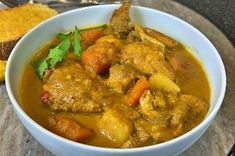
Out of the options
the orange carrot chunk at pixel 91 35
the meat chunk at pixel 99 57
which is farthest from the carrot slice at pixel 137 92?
the orange carrot chunk at pixel 91 35

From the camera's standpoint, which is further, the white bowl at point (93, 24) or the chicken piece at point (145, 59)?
the chicken piece at point (145, 59)

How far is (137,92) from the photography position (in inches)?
67.7

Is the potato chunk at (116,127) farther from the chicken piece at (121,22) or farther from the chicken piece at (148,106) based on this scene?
the chicken piece at (121,22)

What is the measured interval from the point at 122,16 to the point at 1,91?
2.30 feet

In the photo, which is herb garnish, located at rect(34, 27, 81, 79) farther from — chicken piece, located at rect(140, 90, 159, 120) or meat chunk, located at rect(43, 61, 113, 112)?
chicken piece, located at rect(140, 90, 159, 120)

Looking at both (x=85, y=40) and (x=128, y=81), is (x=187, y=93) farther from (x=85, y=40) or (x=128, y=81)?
(x=85, y=40)

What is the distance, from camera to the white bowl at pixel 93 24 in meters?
1.50

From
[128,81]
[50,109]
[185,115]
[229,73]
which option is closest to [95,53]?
[128,81]

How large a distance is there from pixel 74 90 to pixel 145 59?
0.36m

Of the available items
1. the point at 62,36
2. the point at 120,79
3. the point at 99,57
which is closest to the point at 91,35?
the point at 62,36

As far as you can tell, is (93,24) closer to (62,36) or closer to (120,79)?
(62,36)

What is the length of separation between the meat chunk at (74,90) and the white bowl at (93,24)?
0.16 m

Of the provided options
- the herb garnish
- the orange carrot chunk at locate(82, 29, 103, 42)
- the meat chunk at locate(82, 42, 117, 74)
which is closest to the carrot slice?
the meat chunk at locate(82, 42, 117, 74)

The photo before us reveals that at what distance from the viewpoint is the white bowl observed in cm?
150
